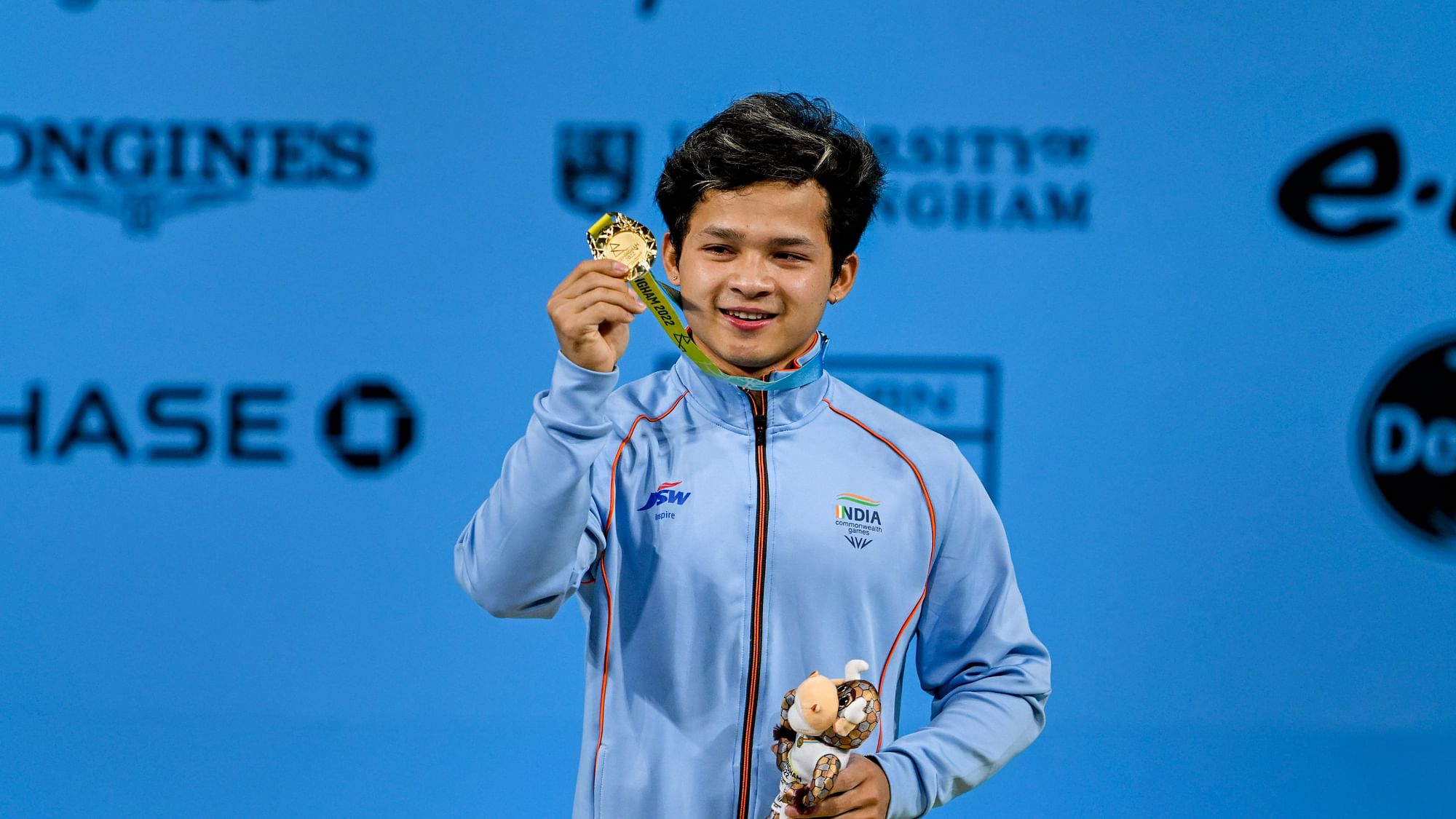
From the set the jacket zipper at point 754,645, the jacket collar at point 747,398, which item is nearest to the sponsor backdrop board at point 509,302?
the jacket collar at point 747,398

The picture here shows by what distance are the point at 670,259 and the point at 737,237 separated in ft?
0.52

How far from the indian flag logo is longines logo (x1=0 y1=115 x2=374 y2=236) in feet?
7.13

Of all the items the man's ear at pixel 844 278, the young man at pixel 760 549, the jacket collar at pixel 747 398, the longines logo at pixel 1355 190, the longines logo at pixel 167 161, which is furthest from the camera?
the longines logo at pixel 1355 190

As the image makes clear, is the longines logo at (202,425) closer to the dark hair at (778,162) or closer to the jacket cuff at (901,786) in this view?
the dark hair at (778,162)

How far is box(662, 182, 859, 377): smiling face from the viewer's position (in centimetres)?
150

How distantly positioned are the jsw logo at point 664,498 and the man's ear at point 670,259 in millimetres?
283

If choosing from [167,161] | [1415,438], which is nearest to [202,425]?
[167,161]

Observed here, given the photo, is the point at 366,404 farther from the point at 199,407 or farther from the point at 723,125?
the point at 723,125

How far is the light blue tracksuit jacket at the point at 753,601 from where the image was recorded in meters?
1.43

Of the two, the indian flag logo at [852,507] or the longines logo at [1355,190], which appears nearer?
the indian flag logo at [852,507]

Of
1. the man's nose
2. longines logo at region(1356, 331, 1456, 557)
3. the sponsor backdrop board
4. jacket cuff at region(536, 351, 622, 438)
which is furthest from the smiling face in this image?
longines logo at region(1356, 331, 1456, 557)

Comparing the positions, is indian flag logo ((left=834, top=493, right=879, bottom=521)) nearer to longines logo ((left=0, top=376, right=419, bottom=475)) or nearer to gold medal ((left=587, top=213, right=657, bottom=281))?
gold medal ((left=587, top=213, right=657, bottom=281))

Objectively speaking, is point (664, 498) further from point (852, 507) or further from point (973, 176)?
point (973, 176)

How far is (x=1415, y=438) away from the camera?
3.41m
